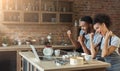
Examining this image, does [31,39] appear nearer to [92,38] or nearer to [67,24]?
[67,24]

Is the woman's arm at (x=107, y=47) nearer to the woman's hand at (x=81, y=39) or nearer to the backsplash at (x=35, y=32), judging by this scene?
the woman's hand at (x=81, y=39)

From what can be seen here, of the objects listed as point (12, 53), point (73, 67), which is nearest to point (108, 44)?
point (73, 67)

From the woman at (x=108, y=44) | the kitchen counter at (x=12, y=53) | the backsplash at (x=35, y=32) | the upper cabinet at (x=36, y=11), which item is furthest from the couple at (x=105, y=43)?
the backsplash at (x=35, y=32)

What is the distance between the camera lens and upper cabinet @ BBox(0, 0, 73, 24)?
598 centimetres

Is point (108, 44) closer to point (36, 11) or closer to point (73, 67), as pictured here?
point (73, 67)

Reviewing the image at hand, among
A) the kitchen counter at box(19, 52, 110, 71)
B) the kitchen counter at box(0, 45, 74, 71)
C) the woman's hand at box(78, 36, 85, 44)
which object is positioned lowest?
the kitchen counter at box(0, 45, 74, 71)

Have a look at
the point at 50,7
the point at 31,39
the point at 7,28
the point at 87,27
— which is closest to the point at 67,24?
the point at 50,7

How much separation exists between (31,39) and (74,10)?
1494 mm

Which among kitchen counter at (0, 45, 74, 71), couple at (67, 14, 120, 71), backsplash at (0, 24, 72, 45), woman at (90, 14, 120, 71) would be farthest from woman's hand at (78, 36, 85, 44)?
backsplash at (0, 24, 72, 45)

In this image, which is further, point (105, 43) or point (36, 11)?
point (36, 11)

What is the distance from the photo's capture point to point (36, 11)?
6129mm

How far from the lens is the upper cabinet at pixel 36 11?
598 cm

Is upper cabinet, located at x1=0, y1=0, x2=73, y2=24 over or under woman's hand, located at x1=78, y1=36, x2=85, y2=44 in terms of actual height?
over

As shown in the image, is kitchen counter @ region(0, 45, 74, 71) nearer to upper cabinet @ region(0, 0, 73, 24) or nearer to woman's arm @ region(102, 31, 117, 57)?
upper cabinet @ region(0, 0, 73, 24)
